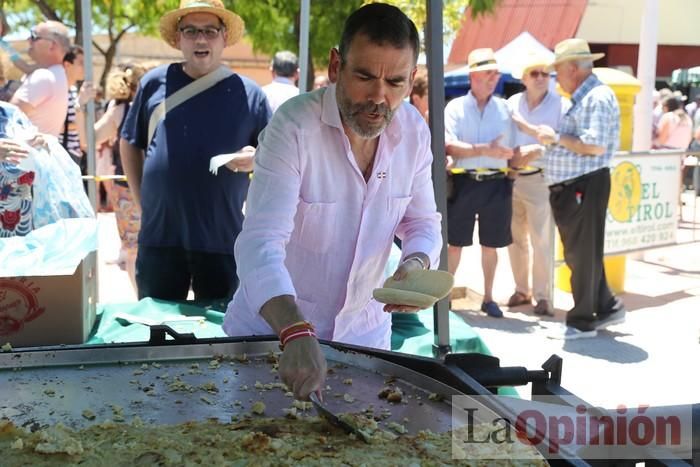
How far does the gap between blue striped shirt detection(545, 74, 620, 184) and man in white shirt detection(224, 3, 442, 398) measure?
302 centimetres

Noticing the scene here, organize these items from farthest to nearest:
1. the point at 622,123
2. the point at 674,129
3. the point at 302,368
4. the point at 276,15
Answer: the point at 674,129 → the point at 276,15 → the point at 622,123 → the point at 302,368

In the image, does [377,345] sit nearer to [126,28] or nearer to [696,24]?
[126,28]

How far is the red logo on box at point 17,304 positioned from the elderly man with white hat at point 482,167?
3.08 metres

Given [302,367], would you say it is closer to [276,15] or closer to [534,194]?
[534,194]

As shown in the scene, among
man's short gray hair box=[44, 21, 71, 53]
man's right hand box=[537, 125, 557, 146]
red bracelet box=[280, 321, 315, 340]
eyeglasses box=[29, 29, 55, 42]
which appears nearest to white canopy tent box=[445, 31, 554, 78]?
man's right hand box=[537, 125, 557, 146]

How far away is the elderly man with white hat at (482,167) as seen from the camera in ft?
17.5

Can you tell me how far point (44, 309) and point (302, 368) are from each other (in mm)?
1888

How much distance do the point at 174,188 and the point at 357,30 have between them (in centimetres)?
179

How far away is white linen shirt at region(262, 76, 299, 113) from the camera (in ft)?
15.7

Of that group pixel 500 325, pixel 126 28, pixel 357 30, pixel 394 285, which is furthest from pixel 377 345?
pixel 126 28

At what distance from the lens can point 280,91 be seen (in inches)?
195

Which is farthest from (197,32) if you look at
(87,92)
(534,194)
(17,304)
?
(534,194)

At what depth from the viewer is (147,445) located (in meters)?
1.27

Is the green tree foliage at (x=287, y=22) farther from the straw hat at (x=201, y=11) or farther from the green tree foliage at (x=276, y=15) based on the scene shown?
the straw hat at (x=201, y=11)
